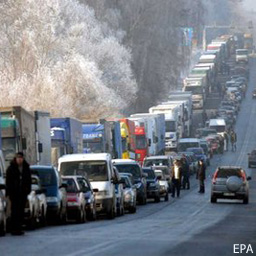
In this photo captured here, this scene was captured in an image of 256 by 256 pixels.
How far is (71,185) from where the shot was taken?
35312 millimetres

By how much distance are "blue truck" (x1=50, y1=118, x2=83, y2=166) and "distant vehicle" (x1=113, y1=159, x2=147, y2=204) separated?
2150 mm

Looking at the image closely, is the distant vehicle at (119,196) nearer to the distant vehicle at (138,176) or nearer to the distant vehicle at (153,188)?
the distant vehicle at (138,176)

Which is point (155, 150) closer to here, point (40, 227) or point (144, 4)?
point (144, 4)

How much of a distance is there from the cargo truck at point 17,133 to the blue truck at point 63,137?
6.72 meters

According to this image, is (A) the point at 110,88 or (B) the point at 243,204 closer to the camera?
(B) the point at 243,204

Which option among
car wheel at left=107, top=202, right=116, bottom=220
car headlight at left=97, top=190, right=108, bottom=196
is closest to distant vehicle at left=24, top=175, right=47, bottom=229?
car wheel at left=107, top=202, right=116, bottom=220

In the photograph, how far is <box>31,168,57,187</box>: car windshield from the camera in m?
33.6

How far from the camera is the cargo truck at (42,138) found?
45969 millimetres

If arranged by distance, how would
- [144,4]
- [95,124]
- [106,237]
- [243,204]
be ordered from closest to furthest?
[106,237]
[243,204]
[95,124]
[144,4]

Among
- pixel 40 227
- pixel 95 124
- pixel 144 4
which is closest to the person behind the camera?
pixel 40 227

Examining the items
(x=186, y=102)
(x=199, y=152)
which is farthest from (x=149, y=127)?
(x=186, y=102)

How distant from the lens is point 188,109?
115125mm

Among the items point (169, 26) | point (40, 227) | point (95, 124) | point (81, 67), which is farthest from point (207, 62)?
point (40, 227)

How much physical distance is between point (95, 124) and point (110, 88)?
136 feet
